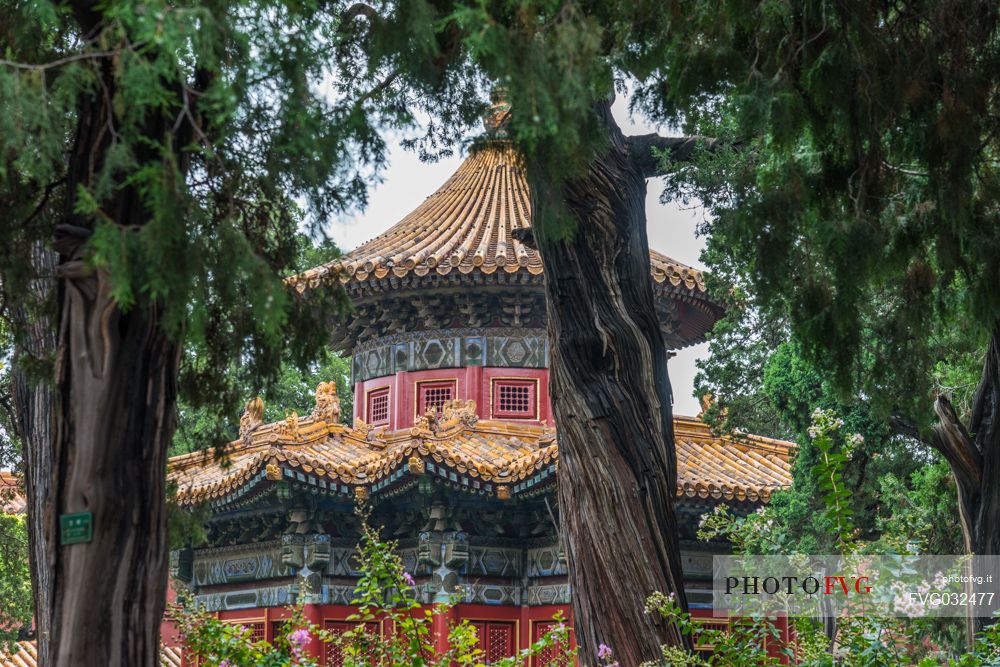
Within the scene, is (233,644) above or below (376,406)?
below

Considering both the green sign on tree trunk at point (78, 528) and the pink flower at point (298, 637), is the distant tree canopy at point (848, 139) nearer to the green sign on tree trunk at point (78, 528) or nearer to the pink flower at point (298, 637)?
the pink flower at point (298, 637)

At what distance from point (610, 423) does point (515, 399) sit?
7123mm

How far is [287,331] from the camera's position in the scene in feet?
16.4

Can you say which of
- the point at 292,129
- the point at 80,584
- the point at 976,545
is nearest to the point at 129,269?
the point at 292,129

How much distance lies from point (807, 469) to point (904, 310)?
4.65 m

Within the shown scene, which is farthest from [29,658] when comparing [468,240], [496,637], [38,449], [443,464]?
[38,449]

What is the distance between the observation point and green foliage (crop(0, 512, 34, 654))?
45.9 ft

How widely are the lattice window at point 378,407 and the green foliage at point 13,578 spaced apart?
3719mm

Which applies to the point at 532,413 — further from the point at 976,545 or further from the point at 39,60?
the point at 39,60

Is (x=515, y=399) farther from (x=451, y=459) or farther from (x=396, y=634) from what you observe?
(x=396, y=634)

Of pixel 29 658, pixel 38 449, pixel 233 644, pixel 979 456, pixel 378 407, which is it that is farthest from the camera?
pixel 29 658

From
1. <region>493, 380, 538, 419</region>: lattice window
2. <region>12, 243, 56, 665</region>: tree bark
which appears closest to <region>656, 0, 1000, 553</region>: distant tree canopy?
<region>12, 243, 56, 665</region>: tree bark

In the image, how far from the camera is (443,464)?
1180 cm

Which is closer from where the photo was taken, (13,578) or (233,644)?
(233,644)
